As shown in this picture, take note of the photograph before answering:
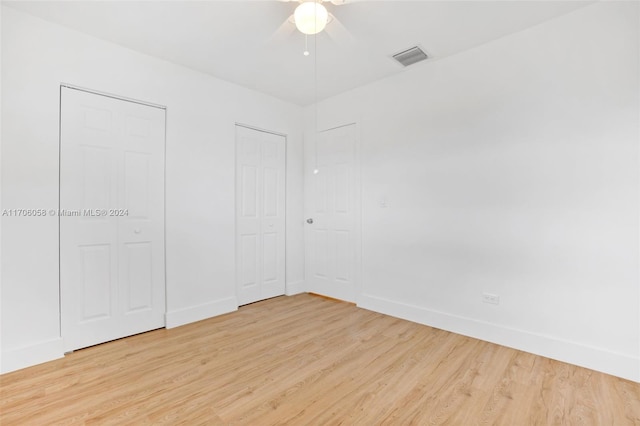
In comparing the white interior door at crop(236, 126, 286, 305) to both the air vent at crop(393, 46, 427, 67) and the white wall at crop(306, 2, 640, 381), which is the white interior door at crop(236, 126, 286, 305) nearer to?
the white wall at crop(306, 2, 640, 381)

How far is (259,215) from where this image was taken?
387 cm

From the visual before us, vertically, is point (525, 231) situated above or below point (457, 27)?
below

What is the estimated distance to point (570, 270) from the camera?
90.9 inches

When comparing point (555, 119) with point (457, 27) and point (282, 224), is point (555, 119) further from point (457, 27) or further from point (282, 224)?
point (282, 224)

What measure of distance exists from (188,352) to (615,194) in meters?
3.48

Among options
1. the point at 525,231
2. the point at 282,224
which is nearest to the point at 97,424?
the point at 282,224

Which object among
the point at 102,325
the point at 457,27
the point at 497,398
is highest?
the point at 457,27

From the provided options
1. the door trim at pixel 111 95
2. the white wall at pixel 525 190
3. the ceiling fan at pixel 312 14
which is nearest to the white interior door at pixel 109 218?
the door trim at pixel 111 95

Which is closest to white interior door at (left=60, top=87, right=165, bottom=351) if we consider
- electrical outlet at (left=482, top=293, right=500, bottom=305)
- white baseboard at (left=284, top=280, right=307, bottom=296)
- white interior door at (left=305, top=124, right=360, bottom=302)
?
white baseboard at (left=284, top=280, right=307, bottom=296)

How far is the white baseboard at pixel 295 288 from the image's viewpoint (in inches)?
163

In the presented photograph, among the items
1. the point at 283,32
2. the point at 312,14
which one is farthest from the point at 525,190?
the point at 283,32

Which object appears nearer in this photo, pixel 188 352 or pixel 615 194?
pixel 615 194

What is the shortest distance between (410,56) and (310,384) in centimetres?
301

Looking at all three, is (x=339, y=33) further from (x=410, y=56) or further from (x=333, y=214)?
(x=333, y=214)
